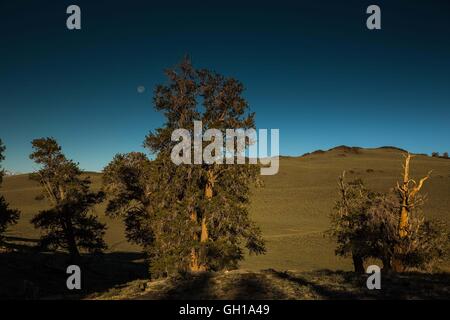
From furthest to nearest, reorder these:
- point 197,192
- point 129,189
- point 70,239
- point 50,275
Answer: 1. point 70,239
2. point 129,189
3. point 50,275
4. point 197,192

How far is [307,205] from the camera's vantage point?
209 feet

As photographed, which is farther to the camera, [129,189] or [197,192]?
[129,189]

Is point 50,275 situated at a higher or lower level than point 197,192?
lower

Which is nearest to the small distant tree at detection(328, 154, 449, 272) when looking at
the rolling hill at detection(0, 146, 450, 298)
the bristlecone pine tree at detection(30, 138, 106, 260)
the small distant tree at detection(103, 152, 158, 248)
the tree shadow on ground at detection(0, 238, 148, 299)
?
the rolling hill at detection(0, 146, 450, 298)

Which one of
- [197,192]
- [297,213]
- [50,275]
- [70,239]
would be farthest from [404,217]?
[297,213]

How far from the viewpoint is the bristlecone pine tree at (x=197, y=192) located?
14953mm

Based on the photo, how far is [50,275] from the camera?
19.0 meters

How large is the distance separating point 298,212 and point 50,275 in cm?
4631

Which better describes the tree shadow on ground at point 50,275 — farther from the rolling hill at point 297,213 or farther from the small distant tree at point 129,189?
the rolling hill at point 297,213

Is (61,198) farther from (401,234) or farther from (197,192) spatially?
(401,234)

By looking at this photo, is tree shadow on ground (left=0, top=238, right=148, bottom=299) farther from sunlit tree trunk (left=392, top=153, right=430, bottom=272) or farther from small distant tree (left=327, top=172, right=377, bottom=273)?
sunlit tree trunk (left=392, top=153, right=430, bottom=272)
